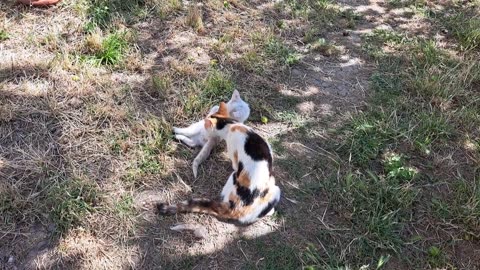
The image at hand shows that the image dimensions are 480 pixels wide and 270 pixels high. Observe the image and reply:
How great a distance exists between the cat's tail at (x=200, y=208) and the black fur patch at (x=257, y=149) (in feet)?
1.20

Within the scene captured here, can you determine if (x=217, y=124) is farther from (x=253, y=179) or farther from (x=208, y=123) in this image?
(x=253, y=179)

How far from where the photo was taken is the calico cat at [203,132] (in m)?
3.14

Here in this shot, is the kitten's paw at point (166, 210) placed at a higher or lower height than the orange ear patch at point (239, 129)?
lower

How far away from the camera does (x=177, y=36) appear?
4203mm

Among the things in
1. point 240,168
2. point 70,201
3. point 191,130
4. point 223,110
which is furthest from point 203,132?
point 70,201

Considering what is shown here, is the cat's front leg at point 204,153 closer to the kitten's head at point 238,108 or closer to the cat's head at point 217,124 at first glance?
the cat's head at point 217,124

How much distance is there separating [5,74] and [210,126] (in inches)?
70.9

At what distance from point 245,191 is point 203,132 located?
0.68 m

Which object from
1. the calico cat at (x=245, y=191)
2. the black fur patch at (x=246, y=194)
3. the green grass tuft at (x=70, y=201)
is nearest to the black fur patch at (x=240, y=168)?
the calico cat at (x=245, y=191)

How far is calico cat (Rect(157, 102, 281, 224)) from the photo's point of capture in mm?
2742

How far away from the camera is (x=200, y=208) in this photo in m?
2.83

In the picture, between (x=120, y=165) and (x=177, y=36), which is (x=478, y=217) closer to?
(x=120, y=165)

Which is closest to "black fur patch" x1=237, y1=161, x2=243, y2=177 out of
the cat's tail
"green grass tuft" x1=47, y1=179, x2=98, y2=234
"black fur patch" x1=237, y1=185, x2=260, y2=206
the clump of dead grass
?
"black fur patch" x1=237, y1=185, x2=260, y2=206

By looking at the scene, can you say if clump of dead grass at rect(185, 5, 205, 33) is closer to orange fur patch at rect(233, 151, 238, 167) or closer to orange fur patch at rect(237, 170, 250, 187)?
orange fur patch at rect(233, 151, 238, 167)
